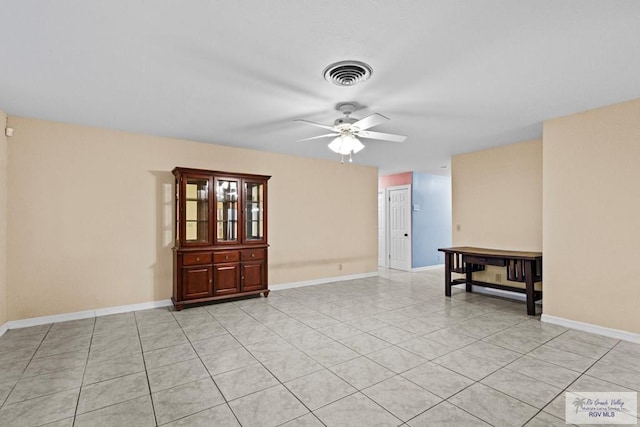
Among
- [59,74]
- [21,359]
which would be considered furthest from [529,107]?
[21,359]

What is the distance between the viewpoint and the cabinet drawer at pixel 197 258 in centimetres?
435

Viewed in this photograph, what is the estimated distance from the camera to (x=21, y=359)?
283cm

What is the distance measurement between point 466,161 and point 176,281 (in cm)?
528

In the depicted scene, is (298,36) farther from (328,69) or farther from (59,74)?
(59,74)

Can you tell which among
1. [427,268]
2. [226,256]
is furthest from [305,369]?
[427,268]

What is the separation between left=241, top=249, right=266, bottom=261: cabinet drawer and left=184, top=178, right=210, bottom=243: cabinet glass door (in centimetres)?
62

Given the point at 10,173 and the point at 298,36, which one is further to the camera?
the point at 10,173

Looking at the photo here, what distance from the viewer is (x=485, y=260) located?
468 centimetres

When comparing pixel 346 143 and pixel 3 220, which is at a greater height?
pixel 346 143

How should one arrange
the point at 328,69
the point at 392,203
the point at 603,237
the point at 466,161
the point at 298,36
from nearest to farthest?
the point at 298,36, the point at 328,69, the point at 603,237, the point at 466,161, the point at 392,203

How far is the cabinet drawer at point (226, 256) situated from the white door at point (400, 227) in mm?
4522

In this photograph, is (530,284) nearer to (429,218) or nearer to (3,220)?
(429,218)

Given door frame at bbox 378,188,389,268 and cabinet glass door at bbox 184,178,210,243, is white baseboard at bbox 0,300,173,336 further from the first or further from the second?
door frame at bbox 378,188,389,268

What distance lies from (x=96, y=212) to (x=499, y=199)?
612cm
